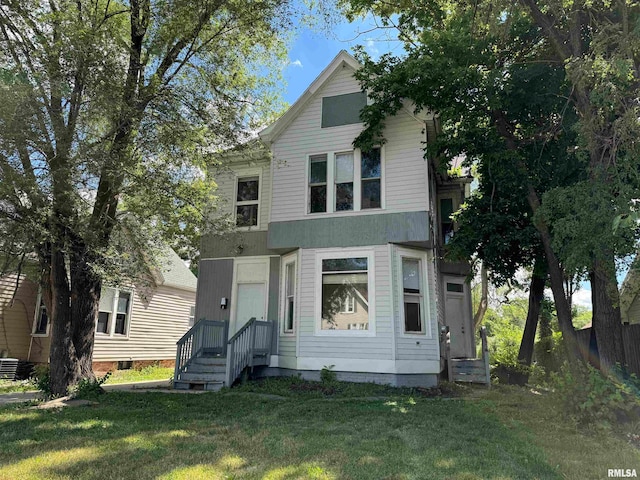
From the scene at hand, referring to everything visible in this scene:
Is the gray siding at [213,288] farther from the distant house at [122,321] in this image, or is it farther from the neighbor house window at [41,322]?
the neighbor house window at [41,322]

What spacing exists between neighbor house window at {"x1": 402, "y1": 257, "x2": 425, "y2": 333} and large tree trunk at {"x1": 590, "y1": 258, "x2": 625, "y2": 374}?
3.91 meters

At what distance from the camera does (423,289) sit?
34.3 feet

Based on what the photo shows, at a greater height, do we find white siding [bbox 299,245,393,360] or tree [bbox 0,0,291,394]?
tree [bbox 0,0,291,394]

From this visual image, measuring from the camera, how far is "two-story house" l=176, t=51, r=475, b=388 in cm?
999

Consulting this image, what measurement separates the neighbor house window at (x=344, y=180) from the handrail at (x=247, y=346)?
11.7 ft

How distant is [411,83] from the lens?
984 cm

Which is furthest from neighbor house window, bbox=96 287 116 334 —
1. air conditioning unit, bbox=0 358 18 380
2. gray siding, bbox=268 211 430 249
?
gray siding, bbox=268 211 430 249

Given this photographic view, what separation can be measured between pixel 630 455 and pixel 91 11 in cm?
1144

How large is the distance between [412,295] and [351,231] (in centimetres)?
214

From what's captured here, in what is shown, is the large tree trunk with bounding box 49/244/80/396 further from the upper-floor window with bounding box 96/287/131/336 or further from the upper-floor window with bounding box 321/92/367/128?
the upper-floor window with bounding box 321/92/367/128

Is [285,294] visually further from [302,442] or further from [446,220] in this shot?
[302,442]

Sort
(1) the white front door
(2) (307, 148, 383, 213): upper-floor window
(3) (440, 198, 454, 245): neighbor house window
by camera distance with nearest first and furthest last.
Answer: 1. (2) (307, 148, 383, 213): upper-floor window
2. (1) the white front door
3. (3) (440, 198, 454, 245): neighbor house window

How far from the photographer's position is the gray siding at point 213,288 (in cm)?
1212

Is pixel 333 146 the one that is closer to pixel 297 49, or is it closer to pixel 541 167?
pixel 297 49
